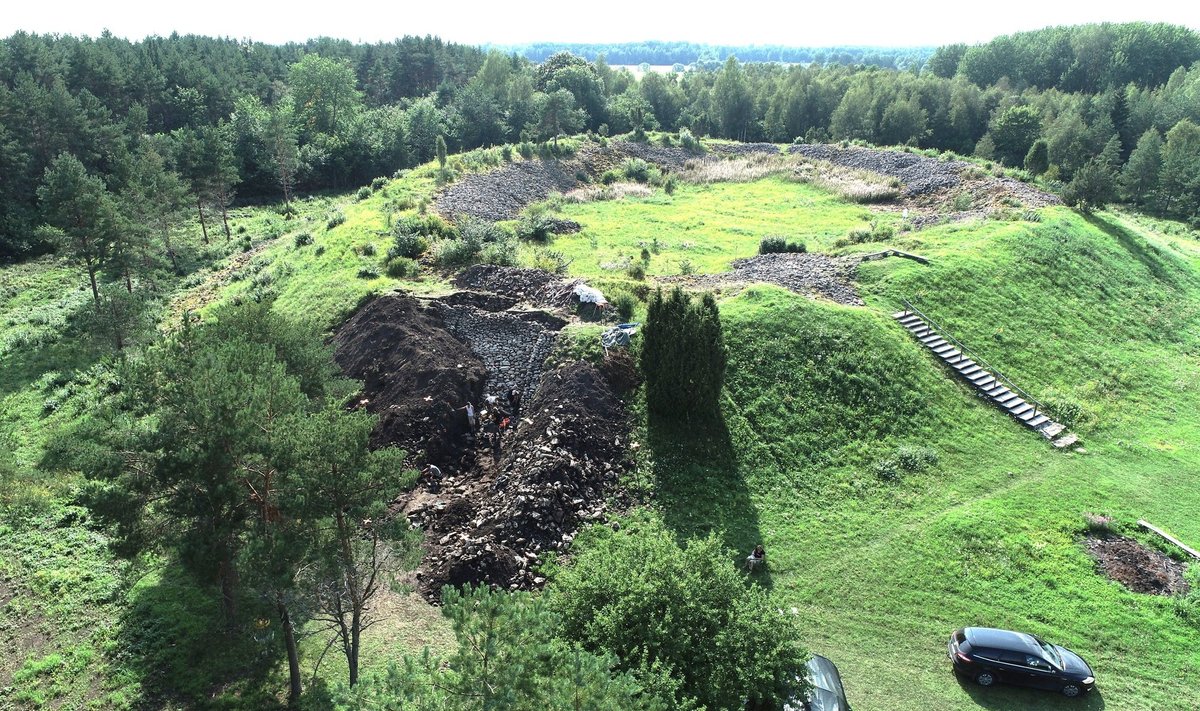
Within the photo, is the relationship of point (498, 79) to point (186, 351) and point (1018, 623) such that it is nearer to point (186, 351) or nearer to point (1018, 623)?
point (186, 351)

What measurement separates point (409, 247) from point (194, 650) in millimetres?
22368

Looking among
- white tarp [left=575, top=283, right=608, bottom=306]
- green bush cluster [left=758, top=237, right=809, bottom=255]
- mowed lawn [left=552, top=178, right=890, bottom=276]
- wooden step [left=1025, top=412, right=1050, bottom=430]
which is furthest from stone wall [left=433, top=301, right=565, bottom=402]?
wooden step [left=1025, top=412, right=1050, bottom=430]

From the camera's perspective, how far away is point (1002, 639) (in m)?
17.4

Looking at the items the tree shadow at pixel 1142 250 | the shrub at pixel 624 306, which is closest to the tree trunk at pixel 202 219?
the shrub at pixel 624 306

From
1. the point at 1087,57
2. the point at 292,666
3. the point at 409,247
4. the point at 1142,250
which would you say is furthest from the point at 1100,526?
the point at 1087,57

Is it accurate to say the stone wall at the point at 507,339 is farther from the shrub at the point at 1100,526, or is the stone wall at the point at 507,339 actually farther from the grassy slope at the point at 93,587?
the shrub at the point at 1100,526

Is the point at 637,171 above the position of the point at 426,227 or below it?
below

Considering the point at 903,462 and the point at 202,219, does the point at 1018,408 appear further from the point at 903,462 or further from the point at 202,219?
the point at 202,219

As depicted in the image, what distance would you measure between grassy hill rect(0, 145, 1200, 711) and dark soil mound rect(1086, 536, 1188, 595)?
541 millimetres

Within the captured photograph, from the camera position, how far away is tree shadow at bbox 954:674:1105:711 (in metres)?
16.8

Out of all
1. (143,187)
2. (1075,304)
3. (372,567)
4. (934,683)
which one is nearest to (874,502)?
(934,683)

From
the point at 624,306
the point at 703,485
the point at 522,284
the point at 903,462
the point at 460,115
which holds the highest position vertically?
the point at 460,115

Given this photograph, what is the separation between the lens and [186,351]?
19531 mm

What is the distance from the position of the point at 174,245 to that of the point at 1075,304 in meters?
61.4
